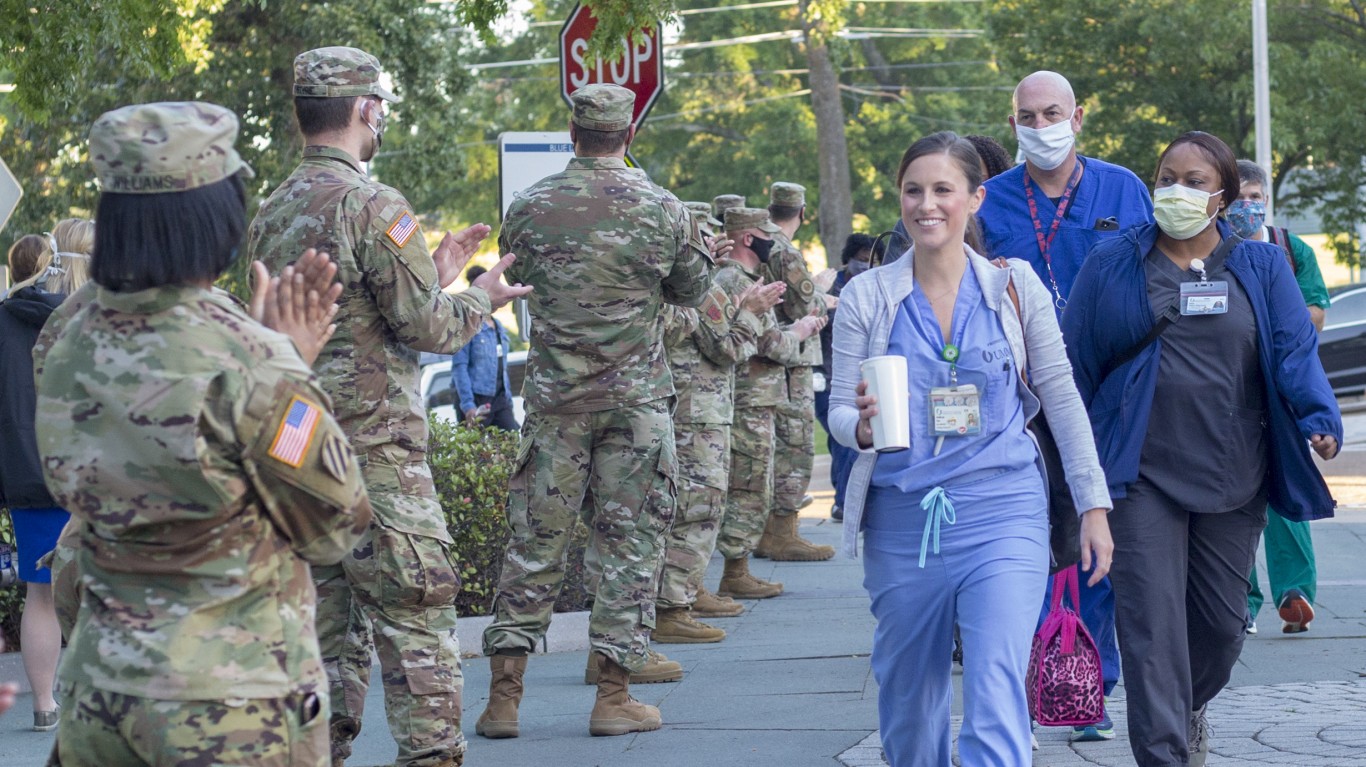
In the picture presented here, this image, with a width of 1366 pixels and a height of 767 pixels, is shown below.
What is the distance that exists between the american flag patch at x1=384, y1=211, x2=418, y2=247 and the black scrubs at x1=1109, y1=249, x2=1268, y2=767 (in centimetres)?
223

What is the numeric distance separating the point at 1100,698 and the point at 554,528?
7.76 ft

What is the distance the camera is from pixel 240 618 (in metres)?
3.05

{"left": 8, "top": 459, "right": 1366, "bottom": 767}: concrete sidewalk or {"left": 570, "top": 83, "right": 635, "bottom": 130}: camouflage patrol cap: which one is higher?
{"left": 570, "top": 83, "right": 635, "bottom": 130}: camouflage patrol cap

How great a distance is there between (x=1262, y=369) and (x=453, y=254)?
8.16 feet

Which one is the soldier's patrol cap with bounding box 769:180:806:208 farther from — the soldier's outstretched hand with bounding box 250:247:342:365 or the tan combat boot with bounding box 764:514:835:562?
the soldier's outstretched hand with bounding box 250:247:342:365

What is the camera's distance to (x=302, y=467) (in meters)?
3.01

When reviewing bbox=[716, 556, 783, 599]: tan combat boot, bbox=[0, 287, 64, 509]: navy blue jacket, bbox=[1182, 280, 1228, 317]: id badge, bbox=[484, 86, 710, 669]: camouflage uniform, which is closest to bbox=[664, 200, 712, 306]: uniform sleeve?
bbox=[484, 86, 710, 669]: camouflage uniform

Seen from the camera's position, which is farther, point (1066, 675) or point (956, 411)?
point (1066, 675)

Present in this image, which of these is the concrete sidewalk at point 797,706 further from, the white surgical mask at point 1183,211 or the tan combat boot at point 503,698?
the white surgical mask at point 1183,211

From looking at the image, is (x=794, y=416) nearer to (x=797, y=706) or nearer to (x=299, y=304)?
(x=797, y=706)

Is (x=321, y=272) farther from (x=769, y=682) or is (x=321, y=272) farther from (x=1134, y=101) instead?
(x=1134, y=101)

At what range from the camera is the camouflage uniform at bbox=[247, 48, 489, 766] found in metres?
5.20

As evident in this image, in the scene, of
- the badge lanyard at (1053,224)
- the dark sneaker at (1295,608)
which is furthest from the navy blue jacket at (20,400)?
the dark sneaker at (1295,608)

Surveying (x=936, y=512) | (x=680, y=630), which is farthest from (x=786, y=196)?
(x=936, y=512)
